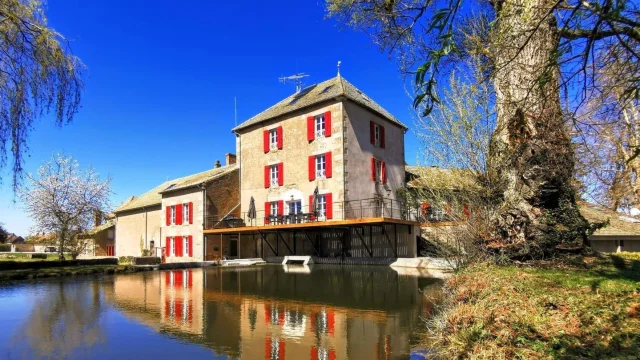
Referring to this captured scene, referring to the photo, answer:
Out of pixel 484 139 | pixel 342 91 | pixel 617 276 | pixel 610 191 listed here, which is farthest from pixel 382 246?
pixel 617 276

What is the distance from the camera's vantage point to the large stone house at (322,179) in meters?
20.6

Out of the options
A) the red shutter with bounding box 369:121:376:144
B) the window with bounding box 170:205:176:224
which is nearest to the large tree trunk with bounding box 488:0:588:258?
the red shutter with bounding box 369:121:376:144

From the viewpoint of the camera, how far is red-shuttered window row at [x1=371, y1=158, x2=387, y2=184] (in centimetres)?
2233

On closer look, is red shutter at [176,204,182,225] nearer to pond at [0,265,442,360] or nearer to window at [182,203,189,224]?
window at [182,203,189,224]

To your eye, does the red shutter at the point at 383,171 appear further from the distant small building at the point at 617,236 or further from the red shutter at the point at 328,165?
the distant small building at the point at 617,236

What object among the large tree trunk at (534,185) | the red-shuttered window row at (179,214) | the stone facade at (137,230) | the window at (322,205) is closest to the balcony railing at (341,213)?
the window at (322,205)

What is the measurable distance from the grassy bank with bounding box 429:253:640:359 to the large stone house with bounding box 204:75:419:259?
12101mm

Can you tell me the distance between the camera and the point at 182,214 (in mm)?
26531

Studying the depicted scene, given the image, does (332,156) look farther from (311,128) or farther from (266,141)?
(266,141)

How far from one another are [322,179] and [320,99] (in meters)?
4.43

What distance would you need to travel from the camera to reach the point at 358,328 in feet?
22.2

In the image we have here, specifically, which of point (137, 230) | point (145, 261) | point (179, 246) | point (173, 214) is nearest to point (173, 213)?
point (173, 214)

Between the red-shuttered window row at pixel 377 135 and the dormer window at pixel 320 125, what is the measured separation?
284 centimetres

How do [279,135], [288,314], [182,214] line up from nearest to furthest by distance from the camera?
[288,314] → [279,135] → [182,214]
